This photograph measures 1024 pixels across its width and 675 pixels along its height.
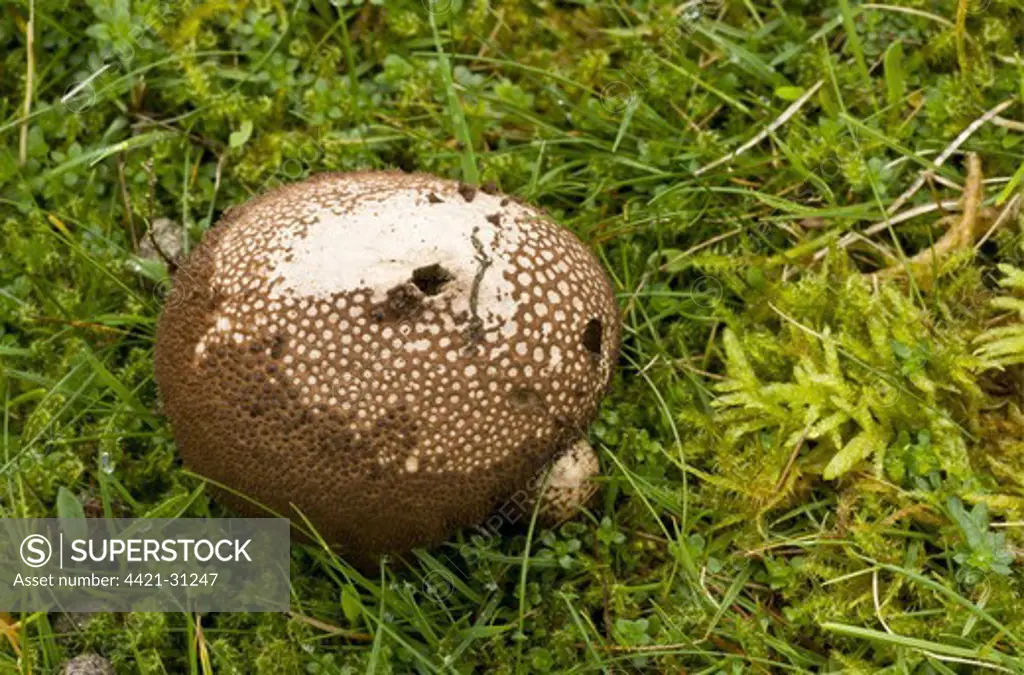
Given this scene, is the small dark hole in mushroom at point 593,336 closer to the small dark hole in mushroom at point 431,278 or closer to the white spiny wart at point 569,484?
the white spiny wart at point 569,484

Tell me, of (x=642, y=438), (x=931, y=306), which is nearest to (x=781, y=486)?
(x=642, y=438)

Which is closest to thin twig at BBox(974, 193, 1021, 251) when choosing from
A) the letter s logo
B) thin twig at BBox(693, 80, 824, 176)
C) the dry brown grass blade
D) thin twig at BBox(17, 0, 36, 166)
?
the dry brown grass blade

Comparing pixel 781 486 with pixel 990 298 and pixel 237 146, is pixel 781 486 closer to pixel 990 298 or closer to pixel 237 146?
pixel 990 298

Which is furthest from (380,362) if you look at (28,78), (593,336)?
(28,78)

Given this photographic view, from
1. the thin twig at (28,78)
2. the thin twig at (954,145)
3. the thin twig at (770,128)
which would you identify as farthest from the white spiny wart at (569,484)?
the thin twig at (28,78)

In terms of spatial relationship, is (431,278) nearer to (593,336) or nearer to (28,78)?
(593,336)

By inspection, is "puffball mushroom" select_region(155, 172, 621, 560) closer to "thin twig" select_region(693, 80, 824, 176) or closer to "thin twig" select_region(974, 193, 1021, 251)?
"thin twig" select_region(693, 80, 824, 176)

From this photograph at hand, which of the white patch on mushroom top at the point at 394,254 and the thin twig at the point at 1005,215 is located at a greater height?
the white patch on mushroom top at the point at 394,254

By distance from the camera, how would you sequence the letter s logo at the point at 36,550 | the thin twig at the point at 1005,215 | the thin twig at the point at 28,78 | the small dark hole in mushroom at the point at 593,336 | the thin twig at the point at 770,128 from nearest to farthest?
the small dark hole in mushroom at the point at 593,336 → the letter s logo at the point at 36,550 → the thin twig at the point at 1005,215 → the thin twig at the point at 770,128 → the thin twig at the point at 28,78
